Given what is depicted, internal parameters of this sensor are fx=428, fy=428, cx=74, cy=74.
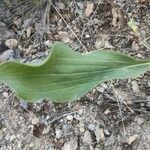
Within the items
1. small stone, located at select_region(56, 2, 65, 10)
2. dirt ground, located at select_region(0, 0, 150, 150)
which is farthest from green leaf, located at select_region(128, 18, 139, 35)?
small stone, located at select_region(56, 2, 65, 10)

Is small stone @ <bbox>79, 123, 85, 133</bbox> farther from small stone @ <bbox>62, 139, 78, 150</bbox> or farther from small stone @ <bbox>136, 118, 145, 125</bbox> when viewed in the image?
small stone @ <bbox>136, 118, 145, 125</bbox>

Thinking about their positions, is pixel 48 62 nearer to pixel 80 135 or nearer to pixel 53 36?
pixel 80 135

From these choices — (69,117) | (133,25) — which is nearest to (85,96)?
(69,117)

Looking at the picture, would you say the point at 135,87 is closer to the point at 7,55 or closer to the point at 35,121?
the point at 35,121

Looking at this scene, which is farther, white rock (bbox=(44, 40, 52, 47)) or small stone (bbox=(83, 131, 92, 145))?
white rock (bbox=(44, 40, 52, 47))

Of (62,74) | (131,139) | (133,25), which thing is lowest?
(131,139)

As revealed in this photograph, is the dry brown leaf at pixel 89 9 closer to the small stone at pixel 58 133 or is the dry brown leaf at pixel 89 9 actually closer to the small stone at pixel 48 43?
the small stone at pixel 48 43

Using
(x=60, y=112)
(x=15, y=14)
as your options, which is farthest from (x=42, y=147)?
(x=15, y=14)
